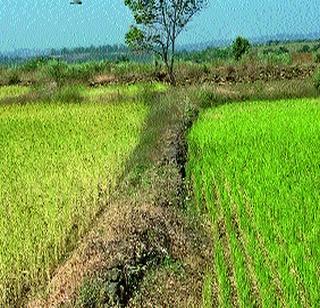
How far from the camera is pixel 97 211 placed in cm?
605

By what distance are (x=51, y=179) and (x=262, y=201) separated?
7.04 ft

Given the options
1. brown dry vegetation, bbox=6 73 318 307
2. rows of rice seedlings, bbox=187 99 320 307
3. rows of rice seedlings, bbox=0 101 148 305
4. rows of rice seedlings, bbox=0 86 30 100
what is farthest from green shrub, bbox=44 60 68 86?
brown dry vegetation, bbox=6 73 318 307

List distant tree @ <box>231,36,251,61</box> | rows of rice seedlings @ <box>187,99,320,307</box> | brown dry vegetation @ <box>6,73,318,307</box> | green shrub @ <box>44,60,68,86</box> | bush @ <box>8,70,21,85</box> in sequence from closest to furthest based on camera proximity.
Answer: brown dry vegetation @ <box>6,73,318,307</box>, rows of rice seedlings @ <box>187,99,320,307</box>, green shrub @ <box>44,60,68,86</box>, bush @ <box>8,70,21,85</box>, distant tree @ <box>231,36,251,61</box>

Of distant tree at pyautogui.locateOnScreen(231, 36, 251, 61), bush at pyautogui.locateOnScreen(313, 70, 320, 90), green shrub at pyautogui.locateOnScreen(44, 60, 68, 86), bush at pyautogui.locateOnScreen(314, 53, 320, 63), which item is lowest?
distant tree at pyautogui.locateOnScreen(231, 36, 251, 61)

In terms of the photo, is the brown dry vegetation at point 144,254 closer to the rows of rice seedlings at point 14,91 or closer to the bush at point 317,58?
the rows of rice seedlings at point 14,91

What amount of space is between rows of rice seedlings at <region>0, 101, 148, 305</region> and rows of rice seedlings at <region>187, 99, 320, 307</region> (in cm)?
92

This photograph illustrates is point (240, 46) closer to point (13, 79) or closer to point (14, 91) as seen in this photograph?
point (13, 79)

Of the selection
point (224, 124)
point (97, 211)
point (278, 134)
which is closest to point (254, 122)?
point (224, 124)

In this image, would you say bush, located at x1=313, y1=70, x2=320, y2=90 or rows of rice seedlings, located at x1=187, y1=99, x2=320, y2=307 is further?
bush, located at x1=313, y1=70, x2=320, y2=90

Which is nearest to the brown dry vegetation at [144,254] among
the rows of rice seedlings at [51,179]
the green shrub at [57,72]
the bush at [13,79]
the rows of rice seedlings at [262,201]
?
the rows of rice seedlings at [262,201]

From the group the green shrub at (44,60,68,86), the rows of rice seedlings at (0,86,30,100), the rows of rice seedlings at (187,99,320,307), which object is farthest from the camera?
the green shrub at (44,60,68,86)

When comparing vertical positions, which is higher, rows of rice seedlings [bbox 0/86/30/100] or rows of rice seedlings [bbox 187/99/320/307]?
rows of rice seedlings [bbox 187/99/320/307]

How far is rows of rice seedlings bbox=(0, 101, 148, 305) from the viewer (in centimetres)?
470

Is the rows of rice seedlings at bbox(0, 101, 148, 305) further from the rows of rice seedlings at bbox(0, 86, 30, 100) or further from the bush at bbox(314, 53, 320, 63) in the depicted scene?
the bush at bbox(314, 53, 320, 63)
